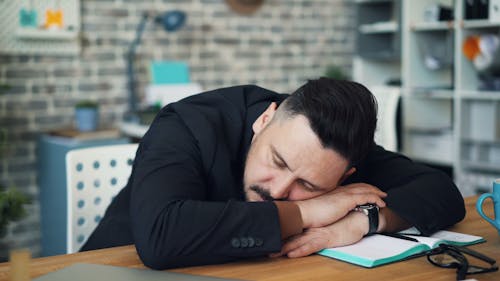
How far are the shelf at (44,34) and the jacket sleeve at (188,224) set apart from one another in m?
2.62

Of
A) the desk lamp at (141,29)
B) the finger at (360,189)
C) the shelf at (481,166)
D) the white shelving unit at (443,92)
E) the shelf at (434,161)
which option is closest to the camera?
the finger at (360,189)

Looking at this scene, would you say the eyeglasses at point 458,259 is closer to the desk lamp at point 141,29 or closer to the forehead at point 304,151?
the forehead at point 304,151

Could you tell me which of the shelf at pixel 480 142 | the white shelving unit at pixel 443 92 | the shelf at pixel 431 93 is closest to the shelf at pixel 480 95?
the white shelving unit at pixel 443 92

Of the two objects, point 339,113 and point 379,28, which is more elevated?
point 379,28

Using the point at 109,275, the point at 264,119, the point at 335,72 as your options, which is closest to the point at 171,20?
the point at 335,72

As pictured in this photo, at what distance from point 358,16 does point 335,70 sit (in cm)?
58

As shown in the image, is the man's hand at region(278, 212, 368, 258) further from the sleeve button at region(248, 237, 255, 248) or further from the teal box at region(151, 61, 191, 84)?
the teal box at region(151, 61, 191, 84)

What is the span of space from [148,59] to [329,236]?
3164 mm

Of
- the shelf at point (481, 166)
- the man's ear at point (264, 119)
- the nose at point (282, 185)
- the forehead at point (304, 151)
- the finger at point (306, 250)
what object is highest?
the man's ear at point (264, 119)

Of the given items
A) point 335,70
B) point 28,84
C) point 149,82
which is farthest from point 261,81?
point 28,84

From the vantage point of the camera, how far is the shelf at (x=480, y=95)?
4.18 meters

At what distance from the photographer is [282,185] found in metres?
1.40

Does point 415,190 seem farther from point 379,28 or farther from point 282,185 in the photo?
point 379,28

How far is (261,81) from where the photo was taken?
485cm
